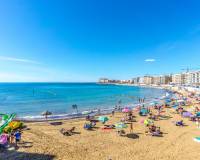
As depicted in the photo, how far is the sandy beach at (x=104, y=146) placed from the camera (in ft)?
27.8

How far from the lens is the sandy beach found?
8484mm

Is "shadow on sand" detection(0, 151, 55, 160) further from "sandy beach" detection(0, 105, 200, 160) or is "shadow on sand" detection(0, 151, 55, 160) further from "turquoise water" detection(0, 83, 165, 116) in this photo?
"turquoise water" detection(0, 83, 165, 116)

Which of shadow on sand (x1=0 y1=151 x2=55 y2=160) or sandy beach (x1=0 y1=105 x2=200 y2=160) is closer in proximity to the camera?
shadow on sand (x1=0 y1=151 x2=55 y2=160)

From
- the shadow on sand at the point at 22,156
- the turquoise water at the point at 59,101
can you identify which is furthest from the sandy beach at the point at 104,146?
the turquoise water at the point at 59,101

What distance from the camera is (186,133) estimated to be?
1252 cm

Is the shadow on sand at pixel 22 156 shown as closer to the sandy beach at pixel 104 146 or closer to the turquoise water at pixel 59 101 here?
the sandy beach at pixel 104 146

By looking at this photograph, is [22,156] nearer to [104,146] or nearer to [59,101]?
[104,146]

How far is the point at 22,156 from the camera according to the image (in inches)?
325

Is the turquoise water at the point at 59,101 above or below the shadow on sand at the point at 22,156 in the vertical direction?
below

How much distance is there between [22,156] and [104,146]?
16.4ft

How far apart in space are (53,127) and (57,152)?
5.74 metres

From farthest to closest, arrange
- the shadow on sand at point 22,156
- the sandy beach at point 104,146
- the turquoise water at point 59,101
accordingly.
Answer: the turquoise water at point 59,101 → the sandy beach at point 104,146 → the shadow on sand at point 22,156

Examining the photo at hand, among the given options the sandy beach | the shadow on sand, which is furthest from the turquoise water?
the shadow on sand

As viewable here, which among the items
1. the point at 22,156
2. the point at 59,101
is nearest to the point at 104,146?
the point at 22,156
